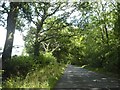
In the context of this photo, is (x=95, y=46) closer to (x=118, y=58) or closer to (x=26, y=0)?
(x=118, y=58)

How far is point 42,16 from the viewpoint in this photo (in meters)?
31.8

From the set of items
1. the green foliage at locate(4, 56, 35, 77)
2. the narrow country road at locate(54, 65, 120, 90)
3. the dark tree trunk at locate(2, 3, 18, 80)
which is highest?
the dark tree trunk at locate(2, 3, 18, 80)

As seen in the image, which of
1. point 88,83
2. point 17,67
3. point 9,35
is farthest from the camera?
point 88,83

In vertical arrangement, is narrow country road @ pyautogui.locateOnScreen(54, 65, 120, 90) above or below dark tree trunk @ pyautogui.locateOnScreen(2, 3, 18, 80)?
below

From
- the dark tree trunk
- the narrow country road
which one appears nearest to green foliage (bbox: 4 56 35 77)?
the dark tree trunk

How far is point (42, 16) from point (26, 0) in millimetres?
14556

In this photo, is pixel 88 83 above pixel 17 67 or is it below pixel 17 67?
below

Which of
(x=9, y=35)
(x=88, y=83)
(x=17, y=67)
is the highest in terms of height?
(x=9, y=35)

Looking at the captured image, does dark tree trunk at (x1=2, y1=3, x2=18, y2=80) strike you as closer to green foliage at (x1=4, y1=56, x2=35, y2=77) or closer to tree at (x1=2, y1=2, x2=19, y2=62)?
tree at (x1=2, y1=2, x2=19, y2=62)

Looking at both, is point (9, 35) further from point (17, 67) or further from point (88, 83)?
point (88, 83)

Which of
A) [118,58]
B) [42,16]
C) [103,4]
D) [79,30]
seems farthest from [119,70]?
[103,4]

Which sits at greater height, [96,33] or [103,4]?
[103,4]

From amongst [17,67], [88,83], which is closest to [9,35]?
[17,67]

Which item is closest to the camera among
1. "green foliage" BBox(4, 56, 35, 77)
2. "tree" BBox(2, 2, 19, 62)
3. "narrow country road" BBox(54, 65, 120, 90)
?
"green foliage" BBox(4, 56, 35, 77)
